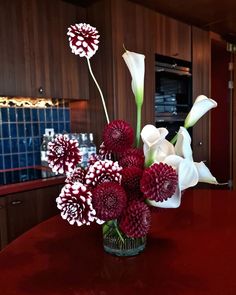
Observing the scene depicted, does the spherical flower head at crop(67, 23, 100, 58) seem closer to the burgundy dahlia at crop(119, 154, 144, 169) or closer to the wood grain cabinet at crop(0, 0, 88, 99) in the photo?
the burgundy dahlia at crop(119, 154, 144, 169)

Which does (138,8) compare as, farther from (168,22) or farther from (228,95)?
(228,95)

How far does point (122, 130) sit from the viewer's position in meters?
0.77

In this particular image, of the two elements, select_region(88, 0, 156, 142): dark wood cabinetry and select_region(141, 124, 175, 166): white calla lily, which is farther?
select_region(88, 0, 156, 142): dark wood cabinetry

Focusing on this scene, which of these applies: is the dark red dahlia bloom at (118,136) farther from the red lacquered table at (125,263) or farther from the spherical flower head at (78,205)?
the red lacquered table at (125,263)

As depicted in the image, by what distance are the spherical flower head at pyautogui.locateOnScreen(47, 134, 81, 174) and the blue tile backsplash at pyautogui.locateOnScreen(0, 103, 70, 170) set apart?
5.72ft

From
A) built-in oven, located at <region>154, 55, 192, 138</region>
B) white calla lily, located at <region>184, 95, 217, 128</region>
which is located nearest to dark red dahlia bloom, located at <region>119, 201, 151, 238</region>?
white calla lily, located at <region>184, 95, 217, 128</region>

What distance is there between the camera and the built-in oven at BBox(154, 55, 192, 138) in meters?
2.73

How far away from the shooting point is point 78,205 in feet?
2.08

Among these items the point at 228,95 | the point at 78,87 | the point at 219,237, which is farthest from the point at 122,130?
the point at 228,95

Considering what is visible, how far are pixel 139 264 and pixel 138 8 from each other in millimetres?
2281

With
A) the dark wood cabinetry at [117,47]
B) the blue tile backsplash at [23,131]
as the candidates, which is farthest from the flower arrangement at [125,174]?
the blue tile backsplash at [23,131]

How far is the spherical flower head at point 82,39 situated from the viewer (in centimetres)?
73

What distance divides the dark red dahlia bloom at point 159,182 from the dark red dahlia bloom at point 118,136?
17 cm

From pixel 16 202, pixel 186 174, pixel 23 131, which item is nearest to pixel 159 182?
pixel 186 174
